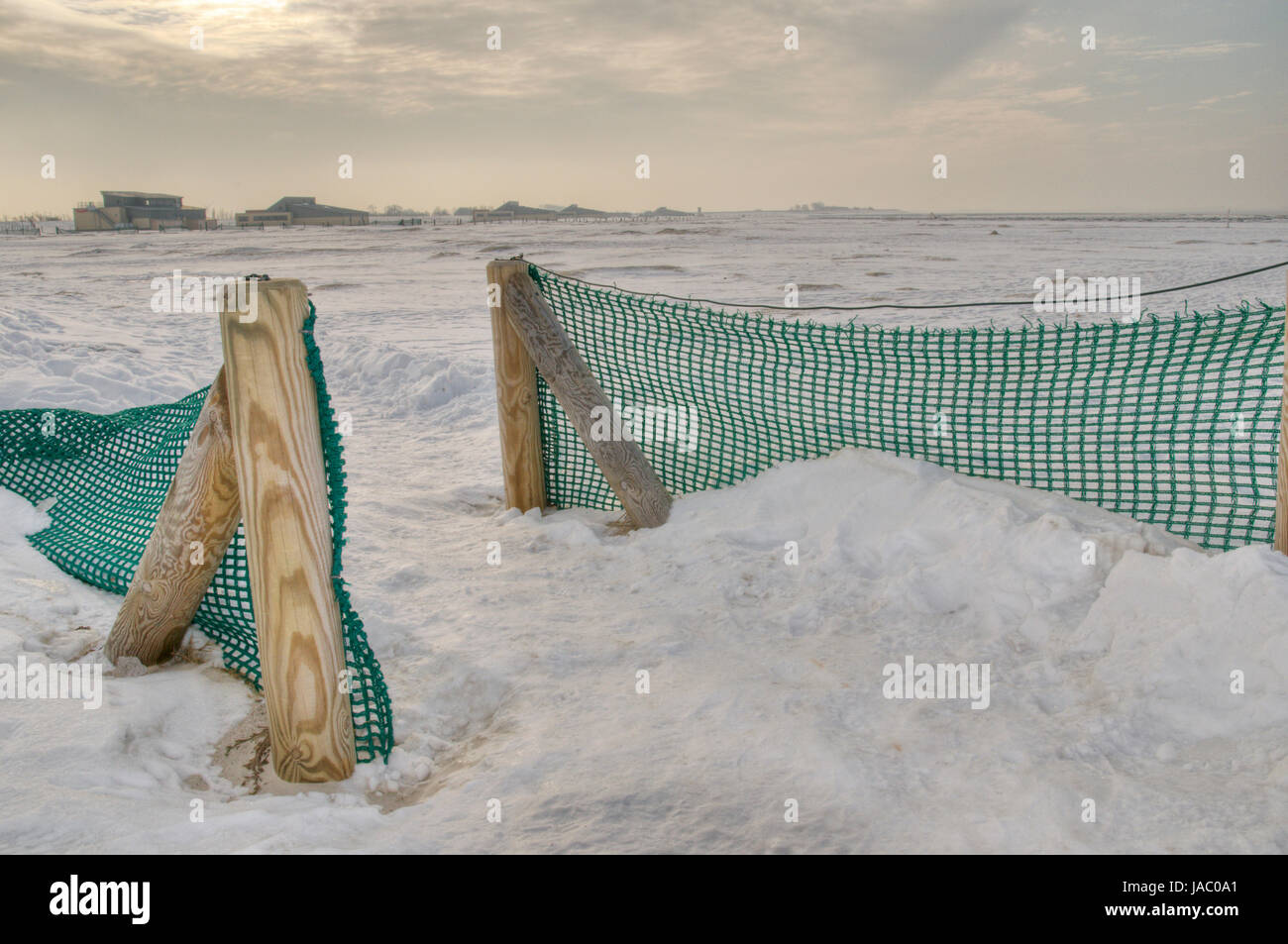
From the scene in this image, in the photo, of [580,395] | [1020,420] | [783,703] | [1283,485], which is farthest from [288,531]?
[1020,420]

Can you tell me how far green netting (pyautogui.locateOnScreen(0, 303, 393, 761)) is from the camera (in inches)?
117

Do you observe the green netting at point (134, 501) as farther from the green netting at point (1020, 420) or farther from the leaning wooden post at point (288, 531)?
the green netting at point (1020, 420)

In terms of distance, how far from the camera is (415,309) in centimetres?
1642

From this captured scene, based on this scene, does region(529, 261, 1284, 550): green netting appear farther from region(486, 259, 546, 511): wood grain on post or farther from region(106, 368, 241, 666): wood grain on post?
region(106, 368, 241, 666): wood grain on post

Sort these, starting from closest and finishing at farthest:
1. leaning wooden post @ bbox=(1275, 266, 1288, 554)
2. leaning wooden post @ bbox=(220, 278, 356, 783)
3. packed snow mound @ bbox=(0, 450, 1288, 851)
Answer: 1. packed snow mound @ bbox=(0, 450, 1288, 851)
2. leaning wooden post @ bbox=(220, 278, 356, 783)
3. leaning wooden post @ bbox=(1275, 266, 1288, 554)

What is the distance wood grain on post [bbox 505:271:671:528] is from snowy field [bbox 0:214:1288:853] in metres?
0.23

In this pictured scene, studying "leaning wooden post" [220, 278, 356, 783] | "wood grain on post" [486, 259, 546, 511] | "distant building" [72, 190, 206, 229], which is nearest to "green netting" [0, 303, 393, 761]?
"leaning wooden post" [220, 278, 356, 783]

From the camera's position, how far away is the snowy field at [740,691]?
2404mm

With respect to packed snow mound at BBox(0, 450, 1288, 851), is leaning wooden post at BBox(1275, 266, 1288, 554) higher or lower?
higher

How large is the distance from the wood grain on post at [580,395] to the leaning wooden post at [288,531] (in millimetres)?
2275

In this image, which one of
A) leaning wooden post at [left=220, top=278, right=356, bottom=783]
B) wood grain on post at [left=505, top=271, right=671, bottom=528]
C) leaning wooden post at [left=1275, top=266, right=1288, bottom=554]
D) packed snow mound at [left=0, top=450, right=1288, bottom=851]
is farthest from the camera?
wood grain on post at [left=505, top=271, right=671, bottom=528]

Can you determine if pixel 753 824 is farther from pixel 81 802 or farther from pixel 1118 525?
pixel 1118 525
